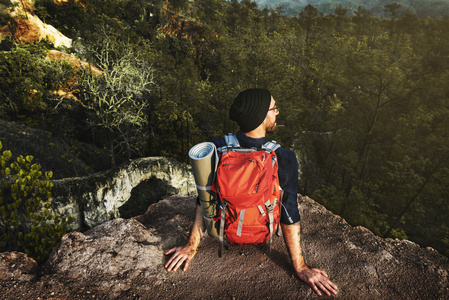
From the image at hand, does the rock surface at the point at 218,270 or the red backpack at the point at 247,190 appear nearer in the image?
the red backpack at the point at 247,190

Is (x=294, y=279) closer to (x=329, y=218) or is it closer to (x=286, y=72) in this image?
(x=329, y=218)

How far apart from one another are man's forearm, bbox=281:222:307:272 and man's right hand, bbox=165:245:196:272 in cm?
109

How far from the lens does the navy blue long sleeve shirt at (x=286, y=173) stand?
7.25ft

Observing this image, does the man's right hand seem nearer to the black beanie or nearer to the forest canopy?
the black beanie

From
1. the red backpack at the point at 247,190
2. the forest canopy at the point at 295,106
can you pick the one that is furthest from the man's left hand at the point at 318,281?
the forest canopy at the point at 295,106

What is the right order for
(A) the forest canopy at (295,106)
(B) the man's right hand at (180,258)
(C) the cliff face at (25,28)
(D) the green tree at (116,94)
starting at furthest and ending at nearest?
(C) the cliff face at (25,28)
(A) the forest canopy at (295,106)
(D) the green tree at (116,94)
(B) the man's right hand at (180,258)

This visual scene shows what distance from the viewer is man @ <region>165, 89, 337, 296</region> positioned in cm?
214

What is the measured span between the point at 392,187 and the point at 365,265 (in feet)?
56.2

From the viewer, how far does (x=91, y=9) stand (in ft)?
106

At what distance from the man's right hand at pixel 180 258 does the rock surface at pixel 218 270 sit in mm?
72

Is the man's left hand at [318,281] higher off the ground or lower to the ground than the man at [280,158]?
lower

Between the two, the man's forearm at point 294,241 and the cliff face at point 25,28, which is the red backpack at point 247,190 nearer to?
the man's forearm at point 294,241

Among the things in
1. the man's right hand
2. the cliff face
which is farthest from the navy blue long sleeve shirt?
the cliff face

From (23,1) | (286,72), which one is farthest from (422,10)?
(23,1)
